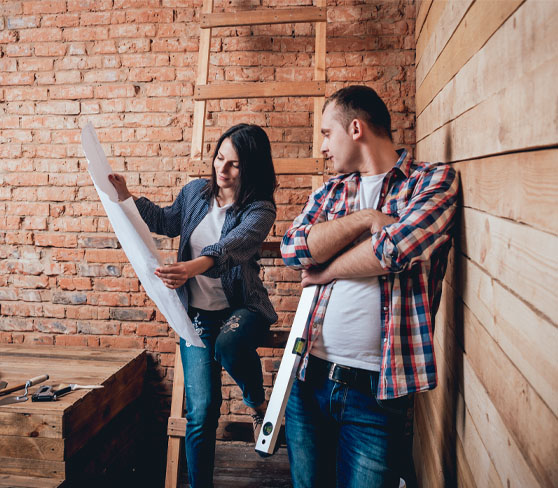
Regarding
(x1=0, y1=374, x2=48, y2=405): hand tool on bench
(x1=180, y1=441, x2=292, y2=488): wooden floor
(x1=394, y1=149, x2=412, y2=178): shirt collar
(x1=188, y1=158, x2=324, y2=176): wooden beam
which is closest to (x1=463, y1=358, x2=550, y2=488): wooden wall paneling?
(x1=394, y1=149, x2=412, y2=178): shirt collar

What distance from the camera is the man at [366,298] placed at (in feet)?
3.58

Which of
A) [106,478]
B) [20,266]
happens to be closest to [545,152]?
[106,478]

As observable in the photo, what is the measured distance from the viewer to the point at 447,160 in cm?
141

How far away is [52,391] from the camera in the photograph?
1.90 meters

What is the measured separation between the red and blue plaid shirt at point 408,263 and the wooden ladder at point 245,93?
0.81 m

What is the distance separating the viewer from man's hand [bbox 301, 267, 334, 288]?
48.7 inches

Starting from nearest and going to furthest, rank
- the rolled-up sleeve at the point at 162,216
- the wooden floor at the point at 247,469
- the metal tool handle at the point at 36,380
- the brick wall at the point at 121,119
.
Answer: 1. the rolled-up sleeve at the point at 162,216
2. the metal tool handle at the point at 36,380
3. the wooden floor at the point at 247,469
4. the brick wall at the point at 121,119

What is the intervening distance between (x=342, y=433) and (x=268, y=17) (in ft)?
5.97

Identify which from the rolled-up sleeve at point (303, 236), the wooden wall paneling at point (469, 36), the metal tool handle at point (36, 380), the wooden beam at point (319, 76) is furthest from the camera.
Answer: the wooden beam at point (319, 76)

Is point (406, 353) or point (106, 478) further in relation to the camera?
point (106, 478)

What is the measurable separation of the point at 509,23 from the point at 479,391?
759 mm

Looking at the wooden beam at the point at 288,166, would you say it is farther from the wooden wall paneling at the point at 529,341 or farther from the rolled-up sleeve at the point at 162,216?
the wooden wall paneling at the point at 529,341

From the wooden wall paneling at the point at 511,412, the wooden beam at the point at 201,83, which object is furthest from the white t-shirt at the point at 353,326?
the wooden beam at the point at 201,83

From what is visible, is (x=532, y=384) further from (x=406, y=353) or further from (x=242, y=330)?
(x=242, y=330)
